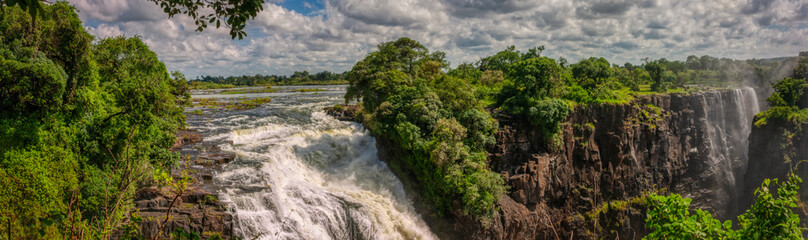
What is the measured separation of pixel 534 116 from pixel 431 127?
805 centimetres

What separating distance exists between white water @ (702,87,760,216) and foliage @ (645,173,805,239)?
46.8 metres

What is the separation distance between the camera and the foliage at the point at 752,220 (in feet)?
18.5

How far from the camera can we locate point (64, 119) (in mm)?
14938

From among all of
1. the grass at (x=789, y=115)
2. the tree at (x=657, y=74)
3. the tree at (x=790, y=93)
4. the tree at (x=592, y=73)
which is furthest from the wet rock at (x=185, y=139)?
the tree at (x=790, y=93)

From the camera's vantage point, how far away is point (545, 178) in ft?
92.4

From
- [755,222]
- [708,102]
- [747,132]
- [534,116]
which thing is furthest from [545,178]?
[747,132]

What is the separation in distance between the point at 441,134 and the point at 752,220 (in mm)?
17824

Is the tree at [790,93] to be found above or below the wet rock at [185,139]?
above

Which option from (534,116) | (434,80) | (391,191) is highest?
(434,80)

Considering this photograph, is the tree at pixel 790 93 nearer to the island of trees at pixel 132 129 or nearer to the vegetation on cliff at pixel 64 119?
the island of trees at pixel 132 129

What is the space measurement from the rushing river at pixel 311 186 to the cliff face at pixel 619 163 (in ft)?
19.6

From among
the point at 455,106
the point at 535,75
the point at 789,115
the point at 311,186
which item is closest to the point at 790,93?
the point at 789,115

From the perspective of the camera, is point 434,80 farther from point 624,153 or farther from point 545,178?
point 624,153

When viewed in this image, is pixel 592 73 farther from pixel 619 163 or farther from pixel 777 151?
pixel 777 151
